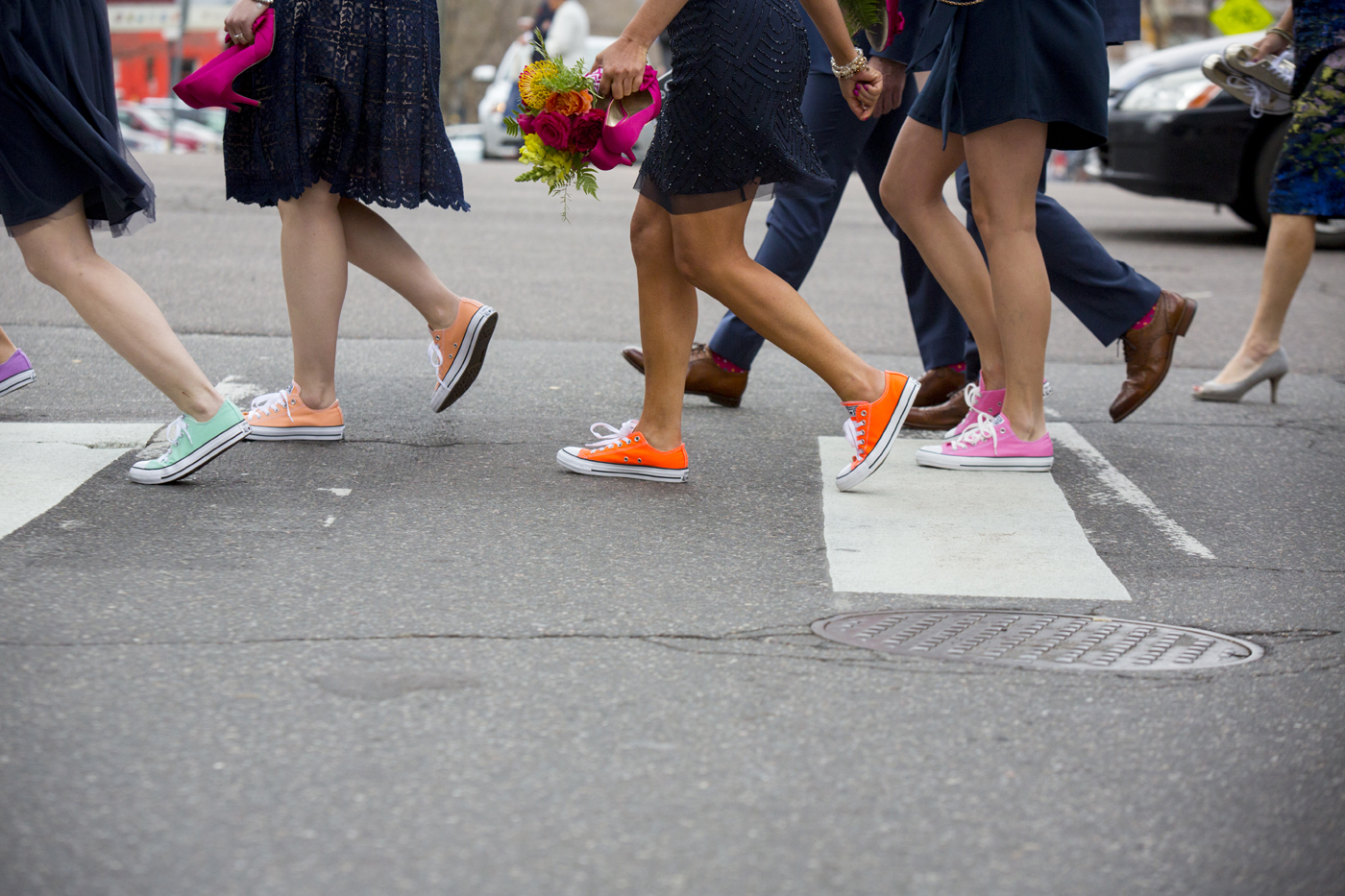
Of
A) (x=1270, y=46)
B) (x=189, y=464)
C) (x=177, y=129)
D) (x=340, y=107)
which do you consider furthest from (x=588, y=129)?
(x=177, y=129)

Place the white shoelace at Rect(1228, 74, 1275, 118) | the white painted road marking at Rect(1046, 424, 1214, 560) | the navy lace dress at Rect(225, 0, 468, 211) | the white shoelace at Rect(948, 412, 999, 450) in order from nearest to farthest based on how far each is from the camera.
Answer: the white painted road marking at Rect(1046, 424, 1214, 560)
the navy lace dress at Rect(225, 0, 468, 211)
the white shoelace at Rect(948, 412, 999, 450)
the white shoelace at Rect(1228, 74, 1275, 118)

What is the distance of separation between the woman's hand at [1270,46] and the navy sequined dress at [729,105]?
8.04 feet

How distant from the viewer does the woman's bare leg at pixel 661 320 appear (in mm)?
3609

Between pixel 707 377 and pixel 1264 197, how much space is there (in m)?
6.42

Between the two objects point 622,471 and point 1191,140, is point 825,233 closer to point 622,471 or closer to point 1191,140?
point 622,471

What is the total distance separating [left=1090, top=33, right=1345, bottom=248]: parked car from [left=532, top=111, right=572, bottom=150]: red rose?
23.8 feet

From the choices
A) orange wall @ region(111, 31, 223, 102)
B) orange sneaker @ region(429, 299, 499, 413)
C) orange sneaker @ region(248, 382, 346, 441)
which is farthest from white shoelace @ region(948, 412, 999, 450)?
orange wall @ region(111, 31, 223, 102)

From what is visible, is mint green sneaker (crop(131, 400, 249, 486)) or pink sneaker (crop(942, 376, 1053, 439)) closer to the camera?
mint green sneaker (crop(131, 400, 249, 486))

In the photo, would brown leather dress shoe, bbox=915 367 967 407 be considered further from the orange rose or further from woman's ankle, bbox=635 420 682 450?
the orange rose

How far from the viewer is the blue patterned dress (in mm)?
4754

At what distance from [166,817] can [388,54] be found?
2.40 meters

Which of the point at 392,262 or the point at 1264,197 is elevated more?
the point at 392,262

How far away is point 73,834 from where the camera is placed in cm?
182

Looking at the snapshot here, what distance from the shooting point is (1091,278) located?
433 cm
